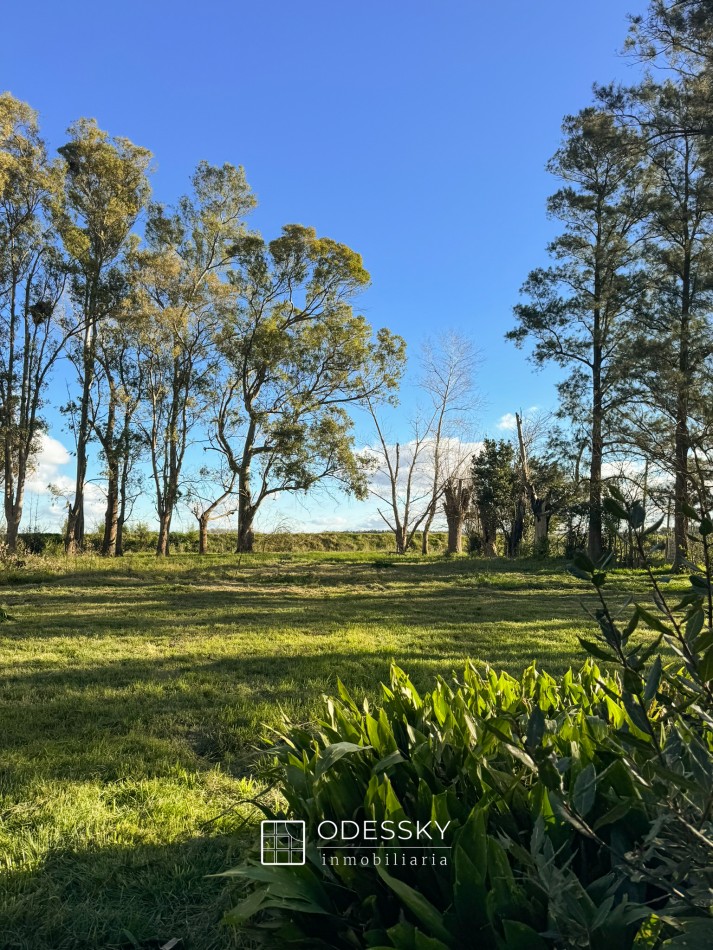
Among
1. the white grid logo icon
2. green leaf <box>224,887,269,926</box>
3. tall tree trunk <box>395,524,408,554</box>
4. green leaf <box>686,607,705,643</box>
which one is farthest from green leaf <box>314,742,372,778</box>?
tall tree trunk <box>395,524,408,554</box>

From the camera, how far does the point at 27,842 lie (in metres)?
1.77

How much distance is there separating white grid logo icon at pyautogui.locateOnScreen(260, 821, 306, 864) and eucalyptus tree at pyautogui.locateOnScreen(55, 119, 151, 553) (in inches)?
601

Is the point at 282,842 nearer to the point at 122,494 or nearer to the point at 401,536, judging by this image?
the point at 122,494

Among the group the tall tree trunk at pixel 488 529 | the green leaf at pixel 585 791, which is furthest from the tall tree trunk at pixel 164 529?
the green leaf at pixel 585 791

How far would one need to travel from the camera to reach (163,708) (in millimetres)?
3113

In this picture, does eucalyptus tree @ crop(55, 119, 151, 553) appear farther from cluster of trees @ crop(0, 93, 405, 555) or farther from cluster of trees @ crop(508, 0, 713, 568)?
cluster of trees @ crop(508, 0, 713, 568)

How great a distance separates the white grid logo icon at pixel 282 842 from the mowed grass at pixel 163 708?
0.74 feet

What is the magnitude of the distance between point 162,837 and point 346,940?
0.89m

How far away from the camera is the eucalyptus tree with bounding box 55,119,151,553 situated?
15031 millimetres

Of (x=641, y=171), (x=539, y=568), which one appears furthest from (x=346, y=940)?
(x=641, y=171)

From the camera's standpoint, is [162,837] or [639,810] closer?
[639,810]

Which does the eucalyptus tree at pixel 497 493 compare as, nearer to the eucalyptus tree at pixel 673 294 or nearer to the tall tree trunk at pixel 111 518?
the eucalyptus tree at pixel 673 294

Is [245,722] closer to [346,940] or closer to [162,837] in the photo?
[162,837]

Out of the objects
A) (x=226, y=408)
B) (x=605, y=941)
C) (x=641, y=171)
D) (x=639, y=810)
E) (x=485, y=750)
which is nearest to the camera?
(x=605, y=941)
